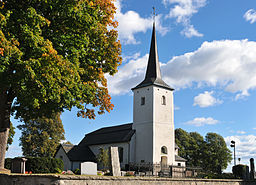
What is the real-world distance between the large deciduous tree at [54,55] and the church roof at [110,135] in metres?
22.1

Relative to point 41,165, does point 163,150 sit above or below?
below

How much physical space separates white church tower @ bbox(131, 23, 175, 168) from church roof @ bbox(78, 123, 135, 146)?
4.40 ft

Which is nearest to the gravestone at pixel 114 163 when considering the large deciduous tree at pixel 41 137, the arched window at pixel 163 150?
the arched window at pixel 163 150

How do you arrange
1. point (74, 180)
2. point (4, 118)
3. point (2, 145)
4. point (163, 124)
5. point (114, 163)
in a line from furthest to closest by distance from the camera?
point (163, 124)
point (4, 118)
point (2, 145)
point (114, 163)
point (74, 180)

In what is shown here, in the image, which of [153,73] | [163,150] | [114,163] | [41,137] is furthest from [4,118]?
[41,137]

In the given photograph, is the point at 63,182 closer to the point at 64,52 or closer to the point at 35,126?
the point at 64,52

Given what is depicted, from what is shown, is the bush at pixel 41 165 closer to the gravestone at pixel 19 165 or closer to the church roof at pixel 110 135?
the gravestone at pixel 19 165

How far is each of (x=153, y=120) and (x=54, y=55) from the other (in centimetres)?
2542

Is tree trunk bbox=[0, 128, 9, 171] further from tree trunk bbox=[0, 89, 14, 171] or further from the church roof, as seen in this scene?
the church roof

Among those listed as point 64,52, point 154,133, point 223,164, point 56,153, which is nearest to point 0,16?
point 64,52

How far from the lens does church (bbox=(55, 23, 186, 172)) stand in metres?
36.2

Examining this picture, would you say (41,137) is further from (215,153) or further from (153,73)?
(215,153)

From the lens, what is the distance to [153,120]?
36.3 meters

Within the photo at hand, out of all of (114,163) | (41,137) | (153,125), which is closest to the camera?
(114,163)
